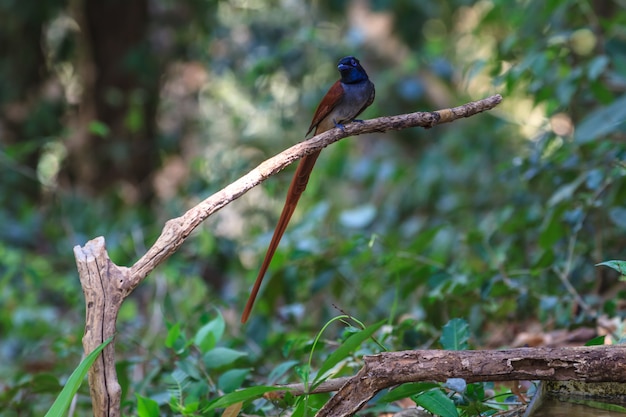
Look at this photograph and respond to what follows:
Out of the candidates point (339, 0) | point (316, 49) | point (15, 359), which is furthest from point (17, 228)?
point (339, 0)

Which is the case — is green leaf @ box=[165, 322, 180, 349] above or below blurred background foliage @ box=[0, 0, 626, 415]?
below

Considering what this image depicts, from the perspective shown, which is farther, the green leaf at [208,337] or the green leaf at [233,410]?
the green leaf at [208,337]

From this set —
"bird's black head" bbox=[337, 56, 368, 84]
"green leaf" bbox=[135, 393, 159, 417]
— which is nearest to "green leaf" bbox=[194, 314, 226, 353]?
"green leaf" bbox=[135, 393, 159, 417]

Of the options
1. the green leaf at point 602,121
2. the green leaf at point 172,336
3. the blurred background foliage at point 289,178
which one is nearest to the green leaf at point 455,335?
the blurred background foliage at point 289,178

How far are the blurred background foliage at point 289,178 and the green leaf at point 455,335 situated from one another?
47cm

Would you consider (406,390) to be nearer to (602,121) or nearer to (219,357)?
(219,357)

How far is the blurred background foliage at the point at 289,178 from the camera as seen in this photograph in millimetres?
2902

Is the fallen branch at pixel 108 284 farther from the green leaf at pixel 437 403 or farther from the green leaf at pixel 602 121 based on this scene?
the green leaf at pixel 602 121

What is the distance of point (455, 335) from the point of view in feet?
6.22

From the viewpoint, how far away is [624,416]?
1480 mm

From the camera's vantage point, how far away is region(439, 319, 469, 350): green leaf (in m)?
1.88

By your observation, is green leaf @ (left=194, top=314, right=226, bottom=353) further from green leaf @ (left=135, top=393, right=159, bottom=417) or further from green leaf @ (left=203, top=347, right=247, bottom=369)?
green leaf @ (left=135, top=393, right=159, bottom=417)

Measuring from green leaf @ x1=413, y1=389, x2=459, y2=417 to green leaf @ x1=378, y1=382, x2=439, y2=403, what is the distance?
0.05 ft

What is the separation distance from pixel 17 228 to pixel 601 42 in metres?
3.91
